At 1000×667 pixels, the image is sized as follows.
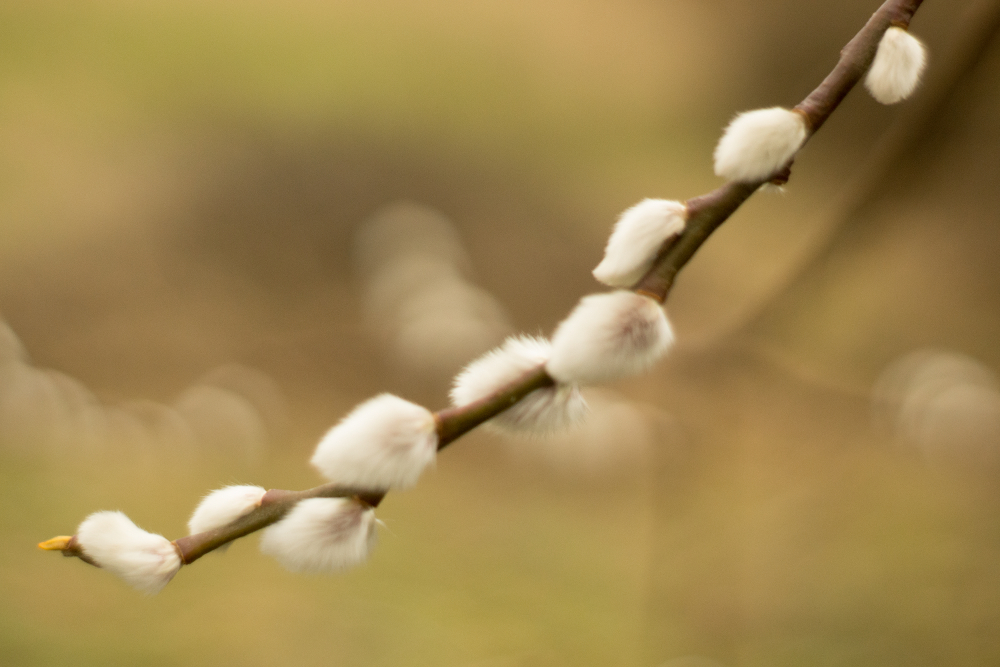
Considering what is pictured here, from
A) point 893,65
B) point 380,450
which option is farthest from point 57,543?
point 893,65

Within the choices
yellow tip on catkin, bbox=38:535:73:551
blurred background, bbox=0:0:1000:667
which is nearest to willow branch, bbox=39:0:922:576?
yellow tip on catkin, bbox=38:535:73:551

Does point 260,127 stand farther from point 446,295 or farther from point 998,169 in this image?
point 998,169

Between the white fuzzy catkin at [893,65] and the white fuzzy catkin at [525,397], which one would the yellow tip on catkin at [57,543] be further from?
the white fuzzy catkin at [893,65]

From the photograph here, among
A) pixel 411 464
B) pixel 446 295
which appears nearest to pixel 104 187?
pixel 446 295

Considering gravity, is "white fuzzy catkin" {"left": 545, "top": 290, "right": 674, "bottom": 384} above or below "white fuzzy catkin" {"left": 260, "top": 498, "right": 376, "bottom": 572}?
above

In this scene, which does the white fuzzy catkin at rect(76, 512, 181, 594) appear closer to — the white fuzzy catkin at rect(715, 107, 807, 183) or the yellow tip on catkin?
the yellow tip on catkin

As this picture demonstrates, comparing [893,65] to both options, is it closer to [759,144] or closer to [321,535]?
[759,144]
